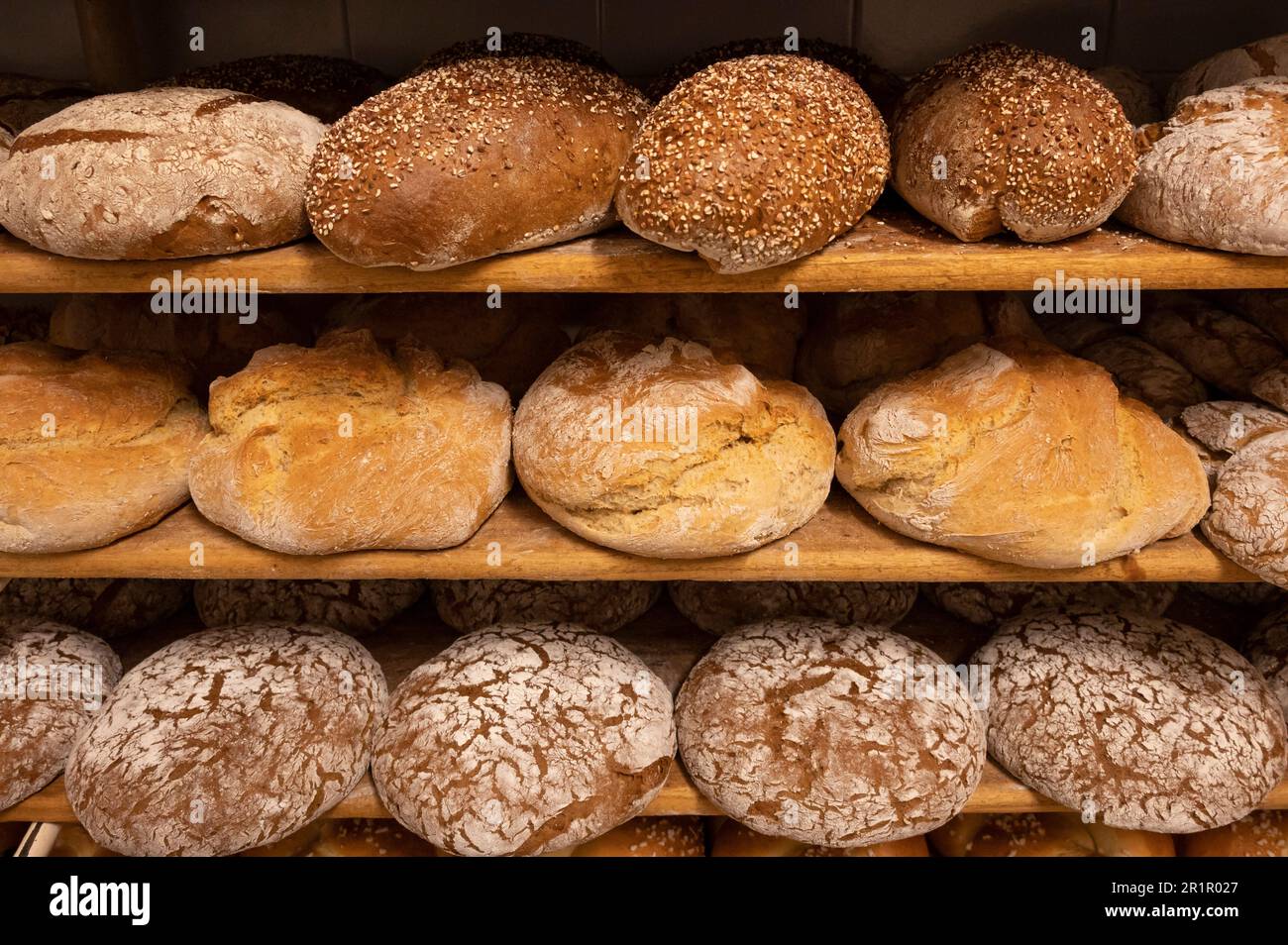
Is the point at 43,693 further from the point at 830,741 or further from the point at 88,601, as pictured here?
the point at 830,741

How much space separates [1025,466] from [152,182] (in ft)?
4.71

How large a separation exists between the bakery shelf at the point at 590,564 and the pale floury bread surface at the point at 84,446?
0.06 metres

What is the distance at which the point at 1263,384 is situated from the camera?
1688mm

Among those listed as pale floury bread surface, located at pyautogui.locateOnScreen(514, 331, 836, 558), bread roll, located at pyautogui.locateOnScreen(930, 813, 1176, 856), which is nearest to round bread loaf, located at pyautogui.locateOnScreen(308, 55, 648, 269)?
pale floury bread surface, located at pyautogui.locateOnScreen(514, 331, 836, 558)

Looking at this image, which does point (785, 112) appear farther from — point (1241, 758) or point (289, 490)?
point (1241, 758)

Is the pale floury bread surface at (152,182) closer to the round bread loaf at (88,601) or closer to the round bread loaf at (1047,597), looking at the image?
the round bread loaf at (88,601)

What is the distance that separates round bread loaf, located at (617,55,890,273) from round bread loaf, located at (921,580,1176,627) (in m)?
1.04

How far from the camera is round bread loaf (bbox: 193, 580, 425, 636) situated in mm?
1938

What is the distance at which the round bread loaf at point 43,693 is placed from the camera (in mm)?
1647

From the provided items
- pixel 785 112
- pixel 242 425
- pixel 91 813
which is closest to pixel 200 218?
pixel 242 425

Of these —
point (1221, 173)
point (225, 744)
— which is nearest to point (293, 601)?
point (225, 744)

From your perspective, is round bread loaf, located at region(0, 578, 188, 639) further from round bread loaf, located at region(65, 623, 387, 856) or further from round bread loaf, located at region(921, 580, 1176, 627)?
round bread loaf, located at region(921, 580, 1176, 627)

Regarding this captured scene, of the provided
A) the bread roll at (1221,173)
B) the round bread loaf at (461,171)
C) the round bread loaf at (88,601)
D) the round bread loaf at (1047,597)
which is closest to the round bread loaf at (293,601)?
the round bread loaf at (88,601)

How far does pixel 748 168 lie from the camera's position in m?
1.20
